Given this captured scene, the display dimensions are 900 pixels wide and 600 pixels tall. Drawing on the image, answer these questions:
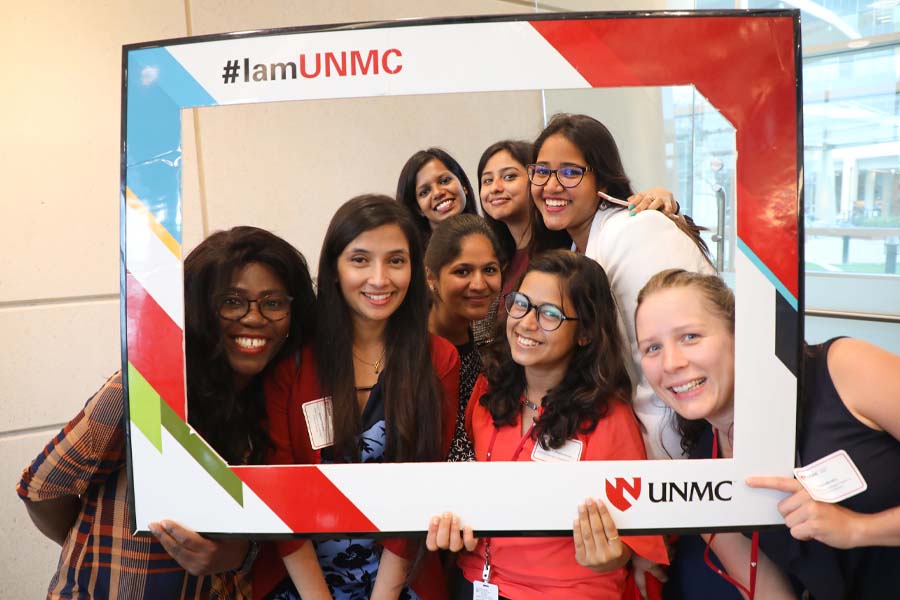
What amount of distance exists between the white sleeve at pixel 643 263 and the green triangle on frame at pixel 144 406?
3.32 ft

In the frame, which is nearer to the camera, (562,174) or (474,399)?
(562,174)

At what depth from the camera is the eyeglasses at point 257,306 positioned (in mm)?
1352

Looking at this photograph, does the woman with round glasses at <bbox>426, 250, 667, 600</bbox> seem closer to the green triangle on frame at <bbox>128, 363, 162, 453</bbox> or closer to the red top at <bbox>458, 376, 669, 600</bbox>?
the red top at <bbox>458, 376, 669, 600</bbox>

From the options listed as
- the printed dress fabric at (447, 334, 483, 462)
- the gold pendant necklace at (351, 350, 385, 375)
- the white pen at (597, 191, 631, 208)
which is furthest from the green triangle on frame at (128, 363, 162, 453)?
the white pen at (597, 191, 631, 208)

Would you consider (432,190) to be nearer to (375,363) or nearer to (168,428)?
(375,363)

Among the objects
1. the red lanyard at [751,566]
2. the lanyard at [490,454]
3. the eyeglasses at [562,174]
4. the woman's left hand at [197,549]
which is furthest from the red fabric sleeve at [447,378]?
the red lanyard at [751,566]

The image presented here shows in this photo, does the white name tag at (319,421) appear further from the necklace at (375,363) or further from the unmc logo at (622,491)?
the unmc logo at (622,491)

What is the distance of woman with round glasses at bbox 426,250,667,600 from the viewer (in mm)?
1253

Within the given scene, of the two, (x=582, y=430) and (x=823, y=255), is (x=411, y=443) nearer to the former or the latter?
(x=582, y=430)

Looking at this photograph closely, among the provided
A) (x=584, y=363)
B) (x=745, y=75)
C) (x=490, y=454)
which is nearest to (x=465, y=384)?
(x=490, y=454)

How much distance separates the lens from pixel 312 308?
1459 mm

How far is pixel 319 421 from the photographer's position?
4.46 ft

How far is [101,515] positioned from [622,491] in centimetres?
128

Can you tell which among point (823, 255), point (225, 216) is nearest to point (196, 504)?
point (225, 216)
